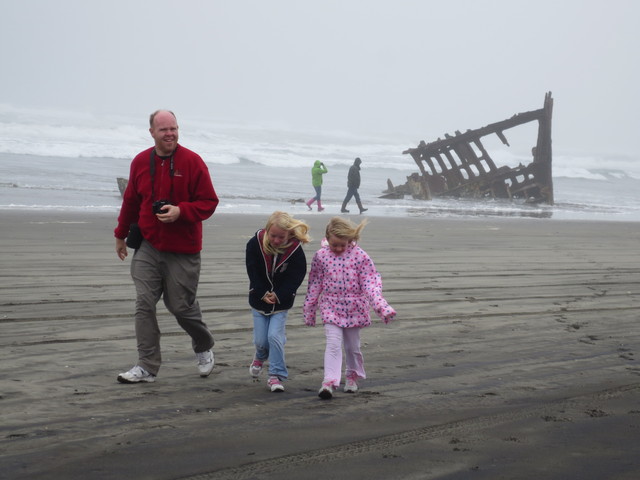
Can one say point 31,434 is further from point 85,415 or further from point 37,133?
point 37,133

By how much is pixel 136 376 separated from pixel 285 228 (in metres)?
1.13

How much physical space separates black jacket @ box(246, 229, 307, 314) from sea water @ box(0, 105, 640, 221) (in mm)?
13598

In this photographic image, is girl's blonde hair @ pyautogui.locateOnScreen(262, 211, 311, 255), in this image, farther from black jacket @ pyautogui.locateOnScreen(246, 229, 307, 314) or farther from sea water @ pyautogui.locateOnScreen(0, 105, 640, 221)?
sea water @ pyautogui.locateOnScreen(0, 105, 640, 221)

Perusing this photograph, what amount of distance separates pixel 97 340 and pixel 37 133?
5429 cm

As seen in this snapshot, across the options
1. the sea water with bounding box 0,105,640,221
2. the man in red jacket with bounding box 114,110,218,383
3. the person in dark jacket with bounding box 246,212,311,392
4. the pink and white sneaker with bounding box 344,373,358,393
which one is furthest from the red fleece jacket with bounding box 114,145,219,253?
the sea water with bounding box 0,105,640,221

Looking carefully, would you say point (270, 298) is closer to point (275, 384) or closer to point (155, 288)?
point (275, 384)

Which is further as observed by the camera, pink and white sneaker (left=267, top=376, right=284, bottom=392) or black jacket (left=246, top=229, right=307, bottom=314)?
black jacket (left=246, top=229, right=307, bottom=314)

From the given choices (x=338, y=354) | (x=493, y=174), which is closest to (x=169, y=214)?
(x=338, y=354)

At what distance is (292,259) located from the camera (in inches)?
202

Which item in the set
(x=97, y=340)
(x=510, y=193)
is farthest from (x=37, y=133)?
(x=97, y=340)

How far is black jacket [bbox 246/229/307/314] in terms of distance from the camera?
5.10m

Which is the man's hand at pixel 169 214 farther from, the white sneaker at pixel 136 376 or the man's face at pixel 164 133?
the white sneaker at pixel 136 376

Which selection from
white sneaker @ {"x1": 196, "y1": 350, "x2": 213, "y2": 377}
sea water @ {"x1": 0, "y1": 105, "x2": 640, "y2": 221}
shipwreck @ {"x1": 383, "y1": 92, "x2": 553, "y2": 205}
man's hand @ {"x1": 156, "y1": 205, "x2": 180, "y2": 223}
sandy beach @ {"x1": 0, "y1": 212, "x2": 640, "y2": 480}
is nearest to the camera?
sandy beach @ {"x1": 0, "y1": 212, "x2": 640, "y2": 480}

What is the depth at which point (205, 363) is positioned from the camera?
5.25 metres
